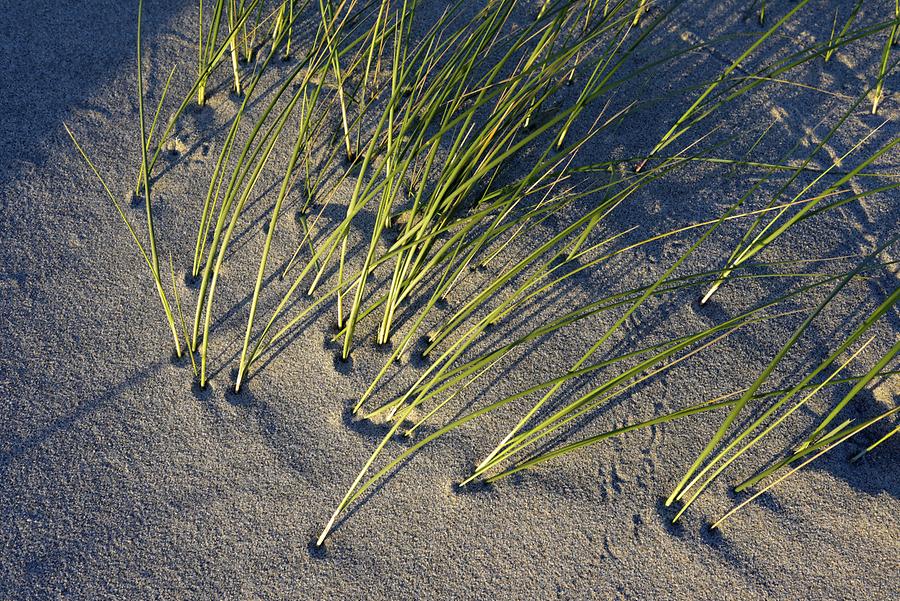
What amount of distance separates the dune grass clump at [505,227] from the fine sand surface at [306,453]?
0.03 meters

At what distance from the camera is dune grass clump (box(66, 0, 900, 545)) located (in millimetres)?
1248

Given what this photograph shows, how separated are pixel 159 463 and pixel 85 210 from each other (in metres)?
0.56

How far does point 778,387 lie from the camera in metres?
1.41

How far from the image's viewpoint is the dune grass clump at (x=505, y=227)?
125 cm

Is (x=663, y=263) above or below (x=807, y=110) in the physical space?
below

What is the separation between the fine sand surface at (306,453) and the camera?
3.88 ft

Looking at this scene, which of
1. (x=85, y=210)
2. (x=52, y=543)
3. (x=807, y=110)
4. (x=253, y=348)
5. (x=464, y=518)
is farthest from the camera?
(x=807, y=110)

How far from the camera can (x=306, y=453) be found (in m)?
1.27

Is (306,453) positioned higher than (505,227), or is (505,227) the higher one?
(505,227)

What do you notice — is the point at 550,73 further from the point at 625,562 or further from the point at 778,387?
the point at 625,562

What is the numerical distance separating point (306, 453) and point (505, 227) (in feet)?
1.70

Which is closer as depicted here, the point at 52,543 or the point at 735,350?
the point at 52,543

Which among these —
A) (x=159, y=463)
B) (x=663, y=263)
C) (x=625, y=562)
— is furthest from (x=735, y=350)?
(x=159, y=463)

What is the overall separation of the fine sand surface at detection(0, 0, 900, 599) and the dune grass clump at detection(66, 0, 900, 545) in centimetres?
3
